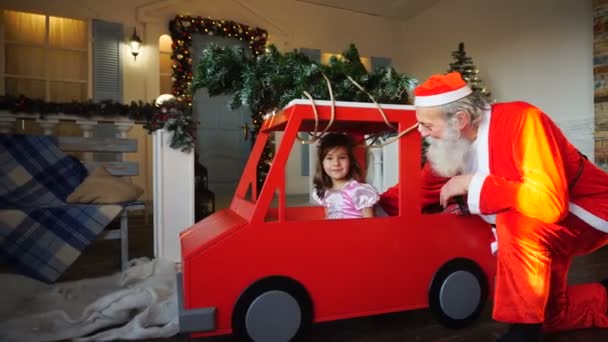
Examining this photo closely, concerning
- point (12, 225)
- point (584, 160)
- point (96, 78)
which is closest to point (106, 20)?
point (96, 78)

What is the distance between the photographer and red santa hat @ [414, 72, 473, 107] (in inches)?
45.0

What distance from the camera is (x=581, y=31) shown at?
163 inches

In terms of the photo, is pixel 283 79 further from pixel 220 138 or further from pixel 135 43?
pixel 220 138

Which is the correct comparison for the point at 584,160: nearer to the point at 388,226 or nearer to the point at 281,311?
the point at 388,226

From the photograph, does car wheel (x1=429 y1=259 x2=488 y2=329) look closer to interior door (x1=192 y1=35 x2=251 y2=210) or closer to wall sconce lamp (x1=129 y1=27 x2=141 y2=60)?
interior door (x1=192 y1=35 x2=251 y2=210)

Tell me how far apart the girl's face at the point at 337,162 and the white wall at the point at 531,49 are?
12.2 ft

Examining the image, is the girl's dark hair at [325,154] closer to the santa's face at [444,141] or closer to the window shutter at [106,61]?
the santa's face at [444,141]

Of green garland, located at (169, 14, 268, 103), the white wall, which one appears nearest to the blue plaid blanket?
green garland, located at (169, 14, 268, 103)

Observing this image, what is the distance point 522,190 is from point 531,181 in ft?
0.10

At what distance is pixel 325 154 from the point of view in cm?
159

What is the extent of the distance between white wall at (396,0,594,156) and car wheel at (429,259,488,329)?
A: 3.64 m

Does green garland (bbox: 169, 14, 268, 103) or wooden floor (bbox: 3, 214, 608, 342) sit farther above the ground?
green garland (bbox: 169, 14, 268, 103)

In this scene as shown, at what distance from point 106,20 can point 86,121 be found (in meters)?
3.12

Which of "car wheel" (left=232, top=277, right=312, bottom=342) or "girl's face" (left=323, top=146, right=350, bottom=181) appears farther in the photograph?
"girl's face" (left=323, top=146, right=350, bottom=181)
